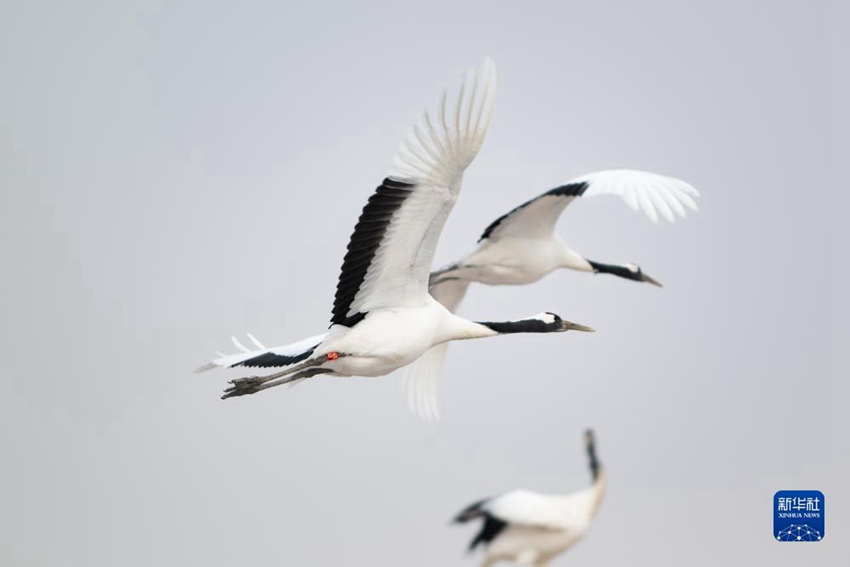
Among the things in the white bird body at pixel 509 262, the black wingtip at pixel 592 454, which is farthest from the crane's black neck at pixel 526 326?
the black wingtip at pixel 592 454

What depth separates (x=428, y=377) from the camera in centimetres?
884

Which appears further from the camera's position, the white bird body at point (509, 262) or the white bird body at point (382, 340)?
the white bird body at point (509, 262)

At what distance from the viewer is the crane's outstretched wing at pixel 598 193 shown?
25.7 feet

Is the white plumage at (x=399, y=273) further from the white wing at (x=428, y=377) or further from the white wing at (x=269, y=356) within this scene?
the white wing at (x=428, y=377)

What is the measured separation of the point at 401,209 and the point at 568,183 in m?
2.38

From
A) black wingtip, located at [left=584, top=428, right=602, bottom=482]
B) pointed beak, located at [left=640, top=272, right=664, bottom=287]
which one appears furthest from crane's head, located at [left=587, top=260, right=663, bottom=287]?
black wingtip, located at [left=584, top=428, right=602, bottom=482]

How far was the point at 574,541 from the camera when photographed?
549 centimetres

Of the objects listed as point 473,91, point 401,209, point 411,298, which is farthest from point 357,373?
point 473,91

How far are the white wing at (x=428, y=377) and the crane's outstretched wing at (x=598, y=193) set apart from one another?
0.44 metres

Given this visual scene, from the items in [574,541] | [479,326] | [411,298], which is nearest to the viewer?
[574,541]

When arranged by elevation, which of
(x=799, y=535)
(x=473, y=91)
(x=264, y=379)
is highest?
(x=473, y=91)

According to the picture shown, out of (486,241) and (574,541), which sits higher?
(486,241)

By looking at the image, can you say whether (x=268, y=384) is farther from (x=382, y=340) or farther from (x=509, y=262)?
(x=509, y=262)

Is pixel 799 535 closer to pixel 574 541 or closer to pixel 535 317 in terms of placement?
pixel 535 317
